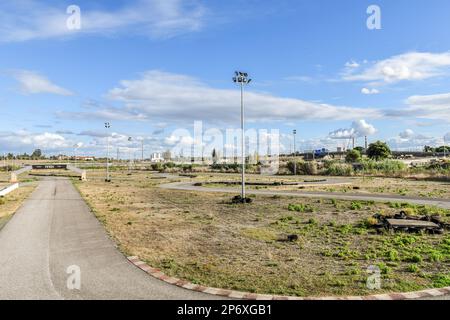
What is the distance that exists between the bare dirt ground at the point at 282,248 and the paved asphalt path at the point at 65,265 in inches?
34.3

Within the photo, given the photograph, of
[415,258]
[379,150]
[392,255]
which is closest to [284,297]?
[392,255]

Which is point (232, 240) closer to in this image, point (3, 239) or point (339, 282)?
point (339, 282)

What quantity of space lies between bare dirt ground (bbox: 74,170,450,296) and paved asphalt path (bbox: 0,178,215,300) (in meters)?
0.87

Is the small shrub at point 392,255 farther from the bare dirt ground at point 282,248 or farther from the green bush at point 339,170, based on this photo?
the green bush at point 339,170

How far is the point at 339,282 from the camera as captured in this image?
870 centimetres

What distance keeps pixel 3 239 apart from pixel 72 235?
2582 millimetres

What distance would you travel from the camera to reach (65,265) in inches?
403

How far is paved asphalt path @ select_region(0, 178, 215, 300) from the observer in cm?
802

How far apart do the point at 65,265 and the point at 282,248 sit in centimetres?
737

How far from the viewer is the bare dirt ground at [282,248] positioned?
8875 mm

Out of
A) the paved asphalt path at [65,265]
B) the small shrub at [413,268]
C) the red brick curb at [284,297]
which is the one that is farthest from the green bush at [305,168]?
the red brick curb at [284,297]

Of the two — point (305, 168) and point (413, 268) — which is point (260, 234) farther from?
point (305, 168)

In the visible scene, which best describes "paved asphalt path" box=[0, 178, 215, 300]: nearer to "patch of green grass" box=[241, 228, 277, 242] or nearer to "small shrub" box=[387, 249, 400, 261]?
"patch of green grass" box=[241, 228, 277, 242]
